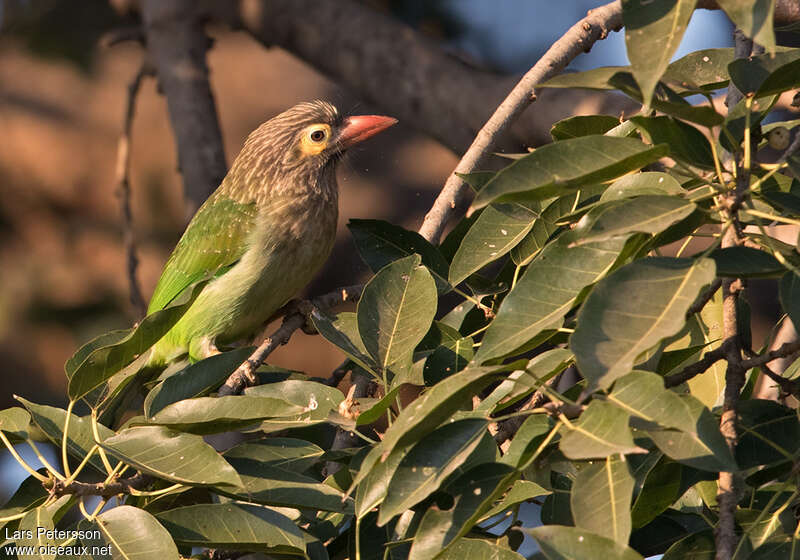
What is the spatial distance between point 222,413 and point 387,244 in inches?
35.8

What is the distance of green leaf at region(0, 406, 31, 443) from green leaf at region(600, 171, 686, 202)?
127cm

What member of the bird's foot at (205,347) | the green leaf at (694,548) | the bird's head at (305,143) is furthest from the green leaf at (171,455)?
the bird's head at (305,143)

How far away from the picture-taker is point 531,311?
1518 mm

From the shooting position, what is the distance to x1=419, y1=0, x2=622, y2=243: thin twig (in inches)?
110

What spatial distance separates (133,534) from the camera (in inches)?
66.7

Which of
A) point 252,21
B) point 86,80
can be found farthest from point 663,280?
point 86,80

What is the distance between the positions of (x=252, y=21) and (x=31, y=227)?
2.58 meters

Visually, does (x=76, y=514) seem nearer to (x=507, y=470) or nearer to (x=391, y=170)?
(x=391, y=170)

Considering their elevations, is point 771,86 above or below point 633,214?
above

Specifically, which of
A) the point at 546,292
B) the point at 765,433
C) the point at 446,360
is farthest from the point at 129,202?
the point at 765,433

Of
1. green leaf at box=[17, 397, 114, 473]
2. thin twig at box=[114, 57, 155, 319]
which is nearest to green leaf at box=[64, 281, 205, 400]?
green leaf at box=[17, 397, 114, 473]

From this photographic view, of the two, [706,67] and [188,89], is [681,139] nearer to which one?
[706,67]

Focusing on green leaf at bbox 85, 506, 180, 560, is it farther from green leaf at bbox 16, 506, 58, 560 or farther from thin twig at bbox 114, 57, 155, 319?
thin twig at bbox 114, 57, 155, 319

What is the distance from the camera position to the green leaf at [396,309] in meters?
1.98
